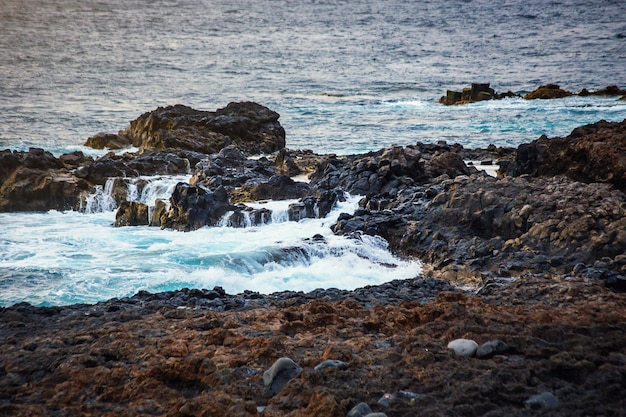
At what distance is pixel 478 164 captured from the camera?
19.3 m

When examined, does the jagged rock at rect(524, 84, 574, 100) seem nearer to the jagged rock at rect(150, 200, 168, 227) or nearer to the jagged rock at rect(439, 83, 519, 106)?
the jagged rock at rect(439, 83, 519, 106)

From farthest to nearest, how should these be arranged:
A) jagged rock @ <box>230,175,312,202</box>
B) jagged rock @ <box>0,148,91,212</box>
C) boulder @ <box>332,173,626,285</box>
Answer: jagged rock @ <box>0,148,91,212</box>, jagged rock @ <box>230,175,312,202</box>, boulder @ <box>332,173,626,285</box>

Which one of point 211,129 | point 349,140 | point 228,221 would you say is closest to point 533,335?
point 228,221

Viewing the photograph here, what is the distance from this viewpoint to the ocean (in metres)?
12.1

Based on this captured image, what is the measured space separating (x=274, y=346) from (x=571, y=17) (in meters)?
→ 75.2

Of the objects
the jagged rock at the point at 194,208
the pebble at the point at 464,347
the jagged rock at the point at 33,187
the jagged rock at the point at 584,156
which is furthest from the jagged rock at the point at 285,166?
the pebble at the point at 464,347

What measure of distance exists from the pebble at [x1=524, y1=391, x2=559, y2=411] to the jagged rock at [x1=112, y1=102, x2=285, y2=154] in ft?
58.5

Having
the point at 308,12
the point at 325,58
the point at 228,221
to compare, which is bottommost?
the point at 228,221

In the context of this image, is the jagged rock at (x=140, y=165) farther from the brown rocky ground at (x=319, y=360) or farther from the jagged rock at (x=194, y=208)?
the brown rocky ground at (x=319, y=360)

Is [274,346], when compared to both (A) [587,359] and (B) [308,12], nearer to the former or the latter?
(A) [587,359]

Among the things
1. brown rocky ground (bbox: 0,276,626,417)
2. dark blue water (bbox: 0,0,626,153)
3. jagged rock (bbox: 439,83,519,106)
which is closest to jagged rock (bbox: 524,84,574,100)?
jagged rock (bbox: 439,83,519,106)

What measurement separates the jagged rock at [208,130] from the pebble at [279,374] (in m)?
16.8

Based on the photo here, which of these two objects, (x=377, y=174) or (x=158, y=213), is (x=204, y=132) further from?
(x=377, y=174)

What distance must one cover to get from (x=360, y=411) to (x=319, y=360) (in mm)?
952
